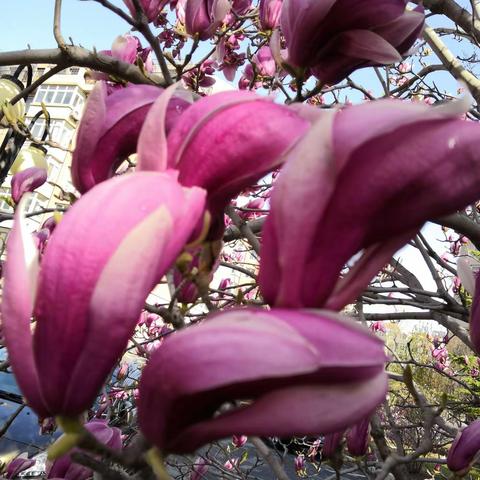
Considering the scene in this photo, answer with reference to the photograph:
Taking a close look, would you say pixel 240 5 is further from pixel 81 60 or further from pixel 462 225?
pixel 462 225

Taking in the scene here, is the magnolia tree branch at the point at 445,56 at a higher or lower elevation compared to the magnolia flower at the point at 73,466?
higher

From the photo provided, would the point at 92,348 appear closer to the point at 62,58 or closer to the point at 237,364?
the point at 237,364

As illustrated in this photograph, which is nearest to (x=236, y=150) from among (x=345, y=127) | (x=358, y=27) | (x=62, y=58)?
(x=345, y=127)

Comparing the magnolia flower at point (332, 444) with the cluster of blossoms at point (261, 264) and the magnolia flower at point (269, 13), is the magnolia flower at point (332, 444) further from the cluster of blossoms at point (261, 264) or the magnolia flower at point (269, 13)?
the magnolia flower at point (269, 13)

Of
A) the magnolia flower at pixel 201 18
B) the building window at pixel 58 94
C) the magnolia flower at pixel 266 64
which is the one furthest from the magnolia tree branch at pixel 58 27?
the building window at pixel 58 94

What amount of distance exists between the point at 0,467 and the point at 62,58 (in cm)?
113

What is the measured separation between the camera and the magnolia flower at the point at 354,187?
27 centimetres

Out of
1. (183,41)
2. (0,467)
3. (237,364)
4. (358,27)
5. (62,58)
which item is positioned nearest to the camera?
(237,364)

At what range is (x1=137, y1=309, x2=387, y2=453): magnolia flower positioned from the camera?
0.77 feet

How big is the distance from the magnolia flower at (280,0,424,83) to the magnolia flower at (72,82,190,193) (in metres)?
0.24

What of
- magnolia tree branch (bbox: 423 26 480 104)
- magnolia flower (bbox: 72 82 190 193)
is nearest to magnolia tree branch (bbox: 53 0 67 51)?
magnolia flower (bbox: 72 82 190 193)

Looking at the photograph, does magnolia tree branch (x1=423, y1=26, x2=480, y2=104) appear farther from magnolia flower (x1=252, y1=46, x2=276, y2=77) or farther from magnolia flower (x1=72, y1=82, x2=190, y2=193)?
magnolia flower (x1=72, y1=82, x2=190, y2=193)

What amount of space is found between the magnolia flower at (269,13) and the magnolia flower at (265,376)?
1181mm

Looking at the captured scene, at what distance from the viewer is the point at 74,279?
0.83ft
